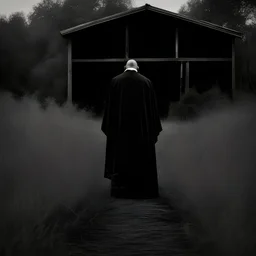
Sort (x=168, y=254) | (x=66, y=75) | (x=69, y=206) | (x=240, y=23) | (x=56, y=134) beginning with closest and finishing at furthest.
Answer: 1. (x=168, y=254)
2. (x=69, y=206)
3. (x=56, y=134)
4. (x=240, y=23)
5. (x=66, y=75)

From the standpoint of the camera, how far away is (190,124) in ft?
22.0

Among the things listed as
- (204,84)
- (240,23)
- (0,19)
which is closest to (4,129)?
(0,19)

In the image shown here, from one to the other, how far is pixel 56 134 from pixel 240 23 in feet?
14.8

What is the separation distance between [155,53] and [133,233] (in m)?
8.12

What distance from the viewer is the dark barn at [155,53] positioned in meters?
9.34

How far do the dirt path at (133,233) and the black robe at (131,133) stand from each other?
0.42 m

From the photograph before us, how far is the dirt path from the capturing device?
3.06m

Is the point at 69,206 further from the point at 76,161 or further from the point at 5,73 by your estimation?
the point at 5,73

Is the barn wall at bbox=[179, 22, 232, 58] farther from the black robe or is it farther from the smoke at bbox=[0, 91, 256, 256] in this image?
the black robe

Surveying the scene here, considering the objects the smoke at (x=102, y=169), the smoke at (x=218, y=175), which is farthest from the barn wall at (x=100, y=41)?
the smoke at (x=218, y=175)

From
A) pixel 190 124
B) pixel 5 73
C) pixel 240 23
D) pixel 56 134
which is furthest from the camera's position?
pixel 240 23

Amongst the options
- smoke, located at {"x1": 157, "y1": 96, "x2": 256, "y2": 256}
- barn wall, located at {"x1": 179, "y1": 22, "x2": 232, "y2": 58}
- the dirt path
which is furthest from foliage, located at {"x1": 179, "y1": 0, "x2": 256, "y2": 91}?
the dirt path

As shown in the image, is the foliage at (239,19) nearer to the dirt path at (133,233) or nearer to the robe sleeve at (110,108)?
the robe sleeve at (110,108)

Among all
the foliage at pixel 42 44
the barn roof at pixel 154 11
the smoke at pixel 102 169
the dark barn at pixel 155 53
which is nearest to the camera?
the smoke at pixel 102 169
